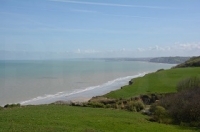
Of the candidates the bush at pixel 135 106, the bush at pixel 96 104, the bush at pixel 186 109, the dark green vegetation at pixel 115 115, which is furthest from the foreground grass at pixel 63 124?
the bush at pixel 96 104

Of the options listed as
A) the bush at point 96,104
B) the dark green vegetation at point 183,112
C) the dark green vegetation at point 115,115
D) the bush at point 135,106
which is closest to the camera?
the dark green vegetation at point 115,115

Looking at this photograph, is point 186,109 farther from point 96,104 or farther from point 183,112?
point 96,104

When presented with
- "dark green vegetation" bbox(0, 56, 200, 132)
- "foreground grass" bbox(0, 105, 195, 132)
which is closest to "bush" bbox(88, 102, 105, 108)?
"dark green vegetation" bbox(0, 56, 200, 132)

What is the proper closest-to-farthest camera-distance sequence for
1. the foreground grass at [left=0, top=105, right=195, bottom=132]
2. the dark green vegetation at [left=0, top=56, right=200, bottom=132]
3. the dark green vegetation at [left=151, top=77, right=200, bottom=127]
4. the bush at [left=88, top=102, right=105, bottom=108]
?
the foreground grass at [left=0, top=105, right=195, bottom=132]
the dark green vegetation at [left=0, top=56, right=200, bottom=132]
the dark green vegetation at [left=151, top=77, right=200, bottom=127]
the bush at [left=88, top=102, right=105, bottom=108]

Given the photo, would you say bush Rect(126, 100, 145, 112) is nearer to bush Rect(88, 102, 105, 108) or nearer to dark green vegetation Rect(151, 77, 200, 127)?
bush Rect(88, 102, 105, 108)

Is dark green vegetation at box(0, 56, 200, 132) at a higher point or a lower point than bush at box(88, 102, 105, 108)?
higher

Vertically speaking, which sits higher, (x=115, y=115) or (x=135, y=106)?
(x=115, y=115)

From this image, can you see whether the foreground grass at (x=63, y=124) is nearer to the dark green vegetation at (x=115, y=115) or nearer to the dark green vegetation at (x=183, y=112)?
the dark green vegetation at (x=115, y=115)

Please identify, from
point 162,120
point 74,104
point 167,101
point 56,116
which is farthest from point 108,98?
point 56,116

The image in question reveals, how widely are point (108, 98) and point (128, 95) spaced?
302 cm

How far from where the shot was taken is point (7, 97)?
46.0 m

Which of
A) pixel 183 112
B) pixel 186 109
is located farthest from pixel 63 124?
pixel 186 109

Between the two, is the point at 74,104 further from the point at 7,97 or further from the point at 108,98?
the point at 7,97

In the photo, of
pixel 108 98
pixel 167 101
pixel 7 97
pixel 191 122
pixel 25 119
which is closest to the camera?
pixel 25 119
